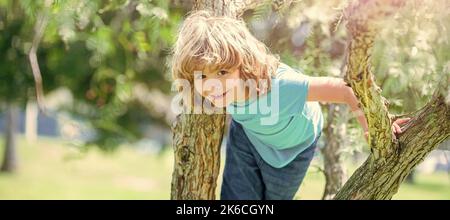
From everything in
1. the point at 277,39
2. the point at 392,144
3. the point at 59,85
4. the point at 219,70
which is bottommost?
the point at 392,144

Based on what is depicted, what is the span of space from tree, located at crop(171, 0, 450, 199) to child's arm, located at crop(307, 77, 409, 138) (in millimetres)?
81

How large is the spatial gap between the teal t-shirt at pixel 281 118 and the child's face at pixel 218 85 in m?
0.05

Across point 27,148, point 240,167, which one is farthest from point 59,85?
point 240,167

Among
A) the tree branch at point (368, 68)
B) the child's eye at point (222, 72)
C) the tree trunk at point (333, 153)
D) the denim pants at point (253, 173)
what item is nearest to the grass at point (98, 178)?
the tree trunk at point (333, 153)

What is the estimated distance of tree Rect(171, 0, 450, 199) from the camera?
1.19 meters

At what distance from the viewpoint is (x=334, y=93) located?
159 centimetres

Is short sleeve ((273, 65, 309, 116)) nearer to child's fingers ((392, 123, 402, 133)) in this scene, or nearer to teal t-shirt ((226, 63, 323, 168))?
teal t-shirt ((226, 63, 323, 168))

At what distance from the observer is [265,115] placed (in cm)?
171

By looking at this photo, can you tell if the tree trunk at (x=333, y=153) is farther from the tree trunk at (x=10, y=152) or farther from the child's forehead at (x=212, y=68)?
the tree trunk at (x=10, y=152)

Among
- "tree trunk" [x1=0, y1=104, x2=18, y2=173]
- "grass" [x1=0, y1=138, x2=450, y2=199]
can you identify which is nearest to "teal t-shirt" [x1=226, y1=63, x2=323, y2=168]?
"grass" [x1=0, y1=138, x2=450, y2=199]

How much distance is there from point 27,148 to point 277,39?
17.5ft

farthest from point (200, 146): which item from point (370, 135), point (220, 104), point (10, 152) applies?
point (10, 152)

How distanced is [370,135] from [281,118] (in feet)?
1.00

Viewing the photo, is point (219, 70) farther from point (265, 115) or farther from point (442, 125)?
point (442, 125)
